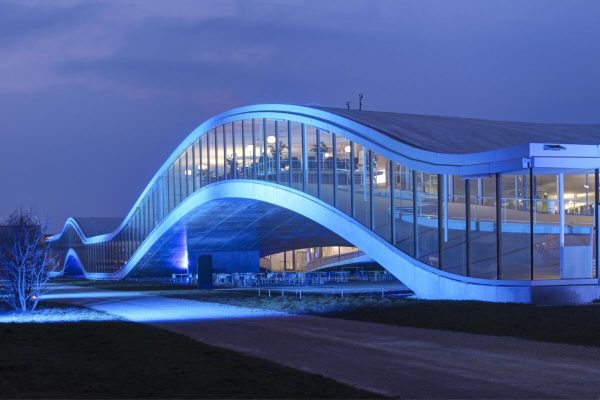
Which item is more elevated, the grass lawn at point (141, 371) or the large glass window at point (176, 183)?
the large glass window at point (176, 183)

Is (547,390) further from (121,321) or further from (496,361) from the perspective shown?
(121,321)

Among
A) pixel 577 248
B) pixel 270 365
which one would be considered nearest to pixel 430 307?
pixel 577 248

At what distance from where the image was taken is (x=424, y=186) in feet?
108

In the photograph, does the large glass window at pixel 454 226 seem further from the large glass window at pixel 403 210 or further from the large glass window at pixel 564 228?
the large glass window at pixel 403 210

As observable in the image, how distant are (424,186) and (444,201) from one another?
5.34 feet

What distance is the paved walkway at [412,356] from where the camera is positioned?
1333 centimetres

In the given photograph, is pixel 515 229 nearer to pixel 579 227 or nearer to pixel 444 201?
pixel 444 201

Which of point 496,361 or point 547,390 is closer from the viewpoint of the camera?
point 547,390

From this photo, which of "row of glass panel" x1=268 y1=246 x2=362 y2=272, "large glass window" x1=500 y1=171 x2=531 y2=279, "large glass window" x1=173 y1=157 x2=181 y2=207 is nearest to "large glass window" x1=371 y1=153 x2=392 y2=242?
"large glass window" x1=500 y1=171 x2=531 y2=279

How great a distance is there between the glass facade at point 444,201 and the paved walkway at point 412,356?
20.4 ft

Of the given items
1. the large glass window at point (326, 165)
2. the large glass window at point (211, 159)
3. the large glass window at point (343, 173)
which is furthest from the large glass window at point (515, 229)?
the large glass window at point (211, 159)

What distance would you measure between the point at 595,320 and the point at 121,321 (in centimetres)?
1426

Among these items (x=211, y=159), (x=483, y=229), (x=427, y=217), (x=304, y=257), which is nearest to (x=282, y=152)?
(x=211, y=159)

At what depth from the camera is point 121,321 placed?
28109mm
